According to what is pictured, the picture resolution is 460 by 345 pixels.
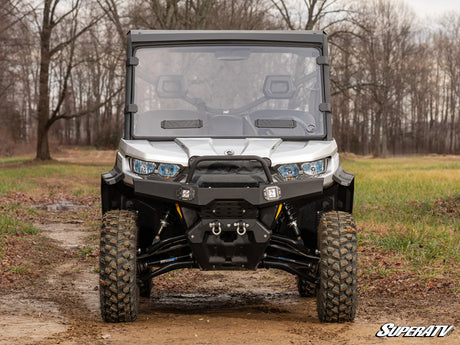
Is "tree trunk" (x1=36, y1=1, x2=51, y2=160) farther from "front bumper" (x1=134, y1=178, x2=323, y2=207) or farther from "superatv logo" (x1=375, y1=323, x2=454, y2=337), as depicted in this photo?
"superatv logo" (x1=375, y1=323, x2=454, y2=337)

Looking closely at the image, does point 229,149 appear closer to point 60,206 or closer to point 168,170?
point 168,170

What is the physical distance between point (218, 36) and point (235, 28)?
30.8m

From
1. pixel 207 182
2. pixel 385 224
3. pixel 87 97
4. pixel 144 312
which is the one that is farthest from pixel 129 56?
pixel 87 97

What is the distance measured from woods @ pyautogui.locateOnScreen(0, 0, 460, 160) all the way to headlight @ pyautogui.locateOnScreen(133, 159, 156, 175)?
27817 mm

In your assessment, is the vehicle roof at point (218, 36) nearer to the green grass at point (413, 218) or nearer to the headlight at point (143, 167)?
the headlight at point (143, 167)

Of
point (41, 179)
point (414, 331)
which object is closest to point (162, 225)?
point (414, 331)

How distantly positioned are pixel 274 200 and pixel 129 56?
7.19 ft

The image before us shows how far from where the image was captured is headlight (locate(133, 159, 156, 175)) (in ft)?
20.6

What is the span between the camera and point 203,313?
7.08 metres

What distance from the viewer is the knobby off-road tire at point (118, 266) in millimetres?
6160

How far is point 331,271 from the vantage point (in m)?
6.14

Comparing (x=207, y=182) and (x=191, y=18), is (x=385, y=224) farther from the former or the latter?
(x=191, y=18)

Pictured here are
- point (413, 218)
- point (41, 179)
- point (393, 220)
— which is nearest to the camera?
point (393, 220)

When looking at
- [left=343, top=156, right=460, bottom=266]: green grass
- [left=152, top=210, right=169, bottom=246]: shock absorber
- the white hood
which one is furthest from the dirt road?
[left=343, top=156, right=460, bottom=266]: green grass
